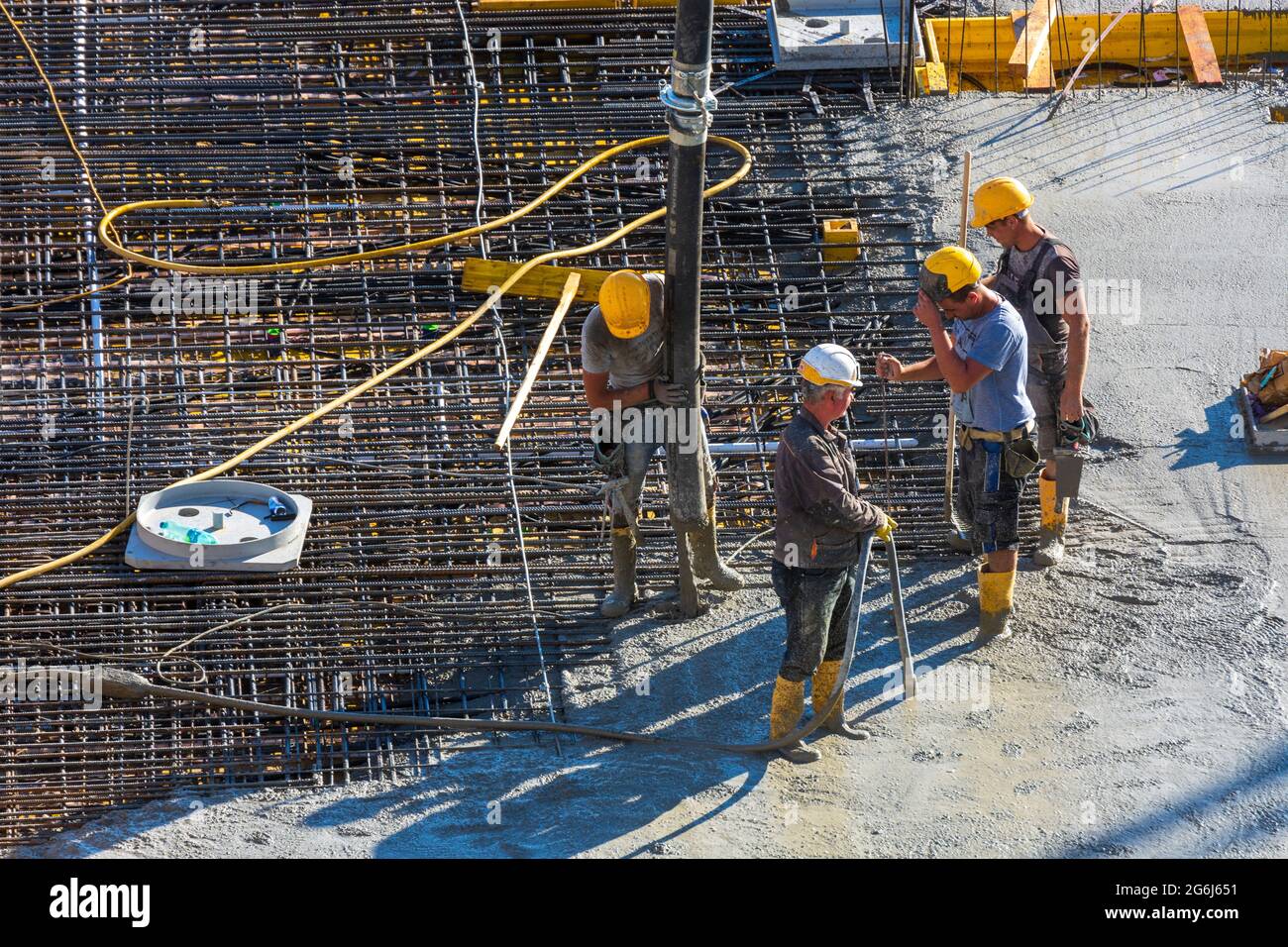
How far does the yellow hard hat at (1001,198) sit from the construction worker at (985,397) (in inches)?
19.1

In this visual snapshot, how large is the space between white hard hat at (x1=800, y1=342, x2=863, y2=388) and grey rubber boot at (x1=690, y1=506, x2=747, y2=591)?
1.37 metres

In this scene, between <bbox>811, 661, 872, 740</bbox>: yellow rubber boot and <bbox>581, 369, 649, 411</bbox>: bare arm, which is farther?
<bbox>581, 369, 649, 411</bbox>: bare arm

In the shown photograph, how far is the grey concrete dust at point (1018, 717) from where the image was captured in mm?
6320

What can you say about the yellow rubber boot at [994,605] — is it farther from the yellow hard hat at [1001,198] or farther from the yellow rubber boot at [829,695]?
the yellow hard hat at [1001,198]

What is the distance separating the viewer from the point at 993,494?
7.28m

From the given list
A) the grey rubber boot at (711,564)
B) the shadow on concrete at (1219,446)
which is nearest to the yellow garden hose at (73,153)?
the grey rubber boot at (711,564)

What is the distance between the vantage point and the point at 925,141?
10.6 metres

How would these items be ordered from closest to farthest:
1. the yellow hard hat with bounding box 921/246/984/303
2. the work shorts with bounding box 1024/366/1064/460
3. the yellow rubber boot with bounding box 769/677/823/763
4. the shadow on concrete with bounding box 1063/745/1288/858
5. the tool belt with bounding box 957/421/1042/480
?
the shadow on concrete with bounding box 1063/745/1288/858 < the yellow rubber boot with bounding box 769/677/823/763 < the yellow hard hat with bounding box 921/246/984/303 < the tool belt with bounding box 957/421/1042/480 < the work shorts with bounding box 1024/366/1064/460

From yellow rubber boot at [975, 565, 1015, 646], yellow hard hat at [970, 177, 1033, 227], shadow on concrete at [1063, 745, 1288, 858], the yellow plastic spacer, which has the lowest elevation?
shadow on concrete at [1063, 745, 1288, 858]

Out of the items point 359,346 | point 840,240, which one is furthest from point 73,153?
point 840,240

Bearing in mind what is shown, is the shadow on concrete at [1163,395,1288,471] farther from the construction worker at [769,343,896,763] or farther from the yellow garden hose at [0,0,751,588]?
the yellow garden hose at [0,0,751,588]

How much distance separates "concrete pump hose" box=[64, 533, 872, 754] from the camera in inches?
263

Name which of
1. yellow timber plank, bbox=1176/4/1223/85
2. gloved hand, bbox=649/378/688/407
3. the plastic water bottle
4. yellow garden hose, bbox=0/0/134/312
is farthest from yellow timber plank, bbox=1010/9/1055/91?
the plastic water bottle

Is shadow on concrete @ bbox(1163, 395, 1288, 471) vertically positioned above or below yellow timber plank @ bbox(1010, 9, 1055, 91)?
below
